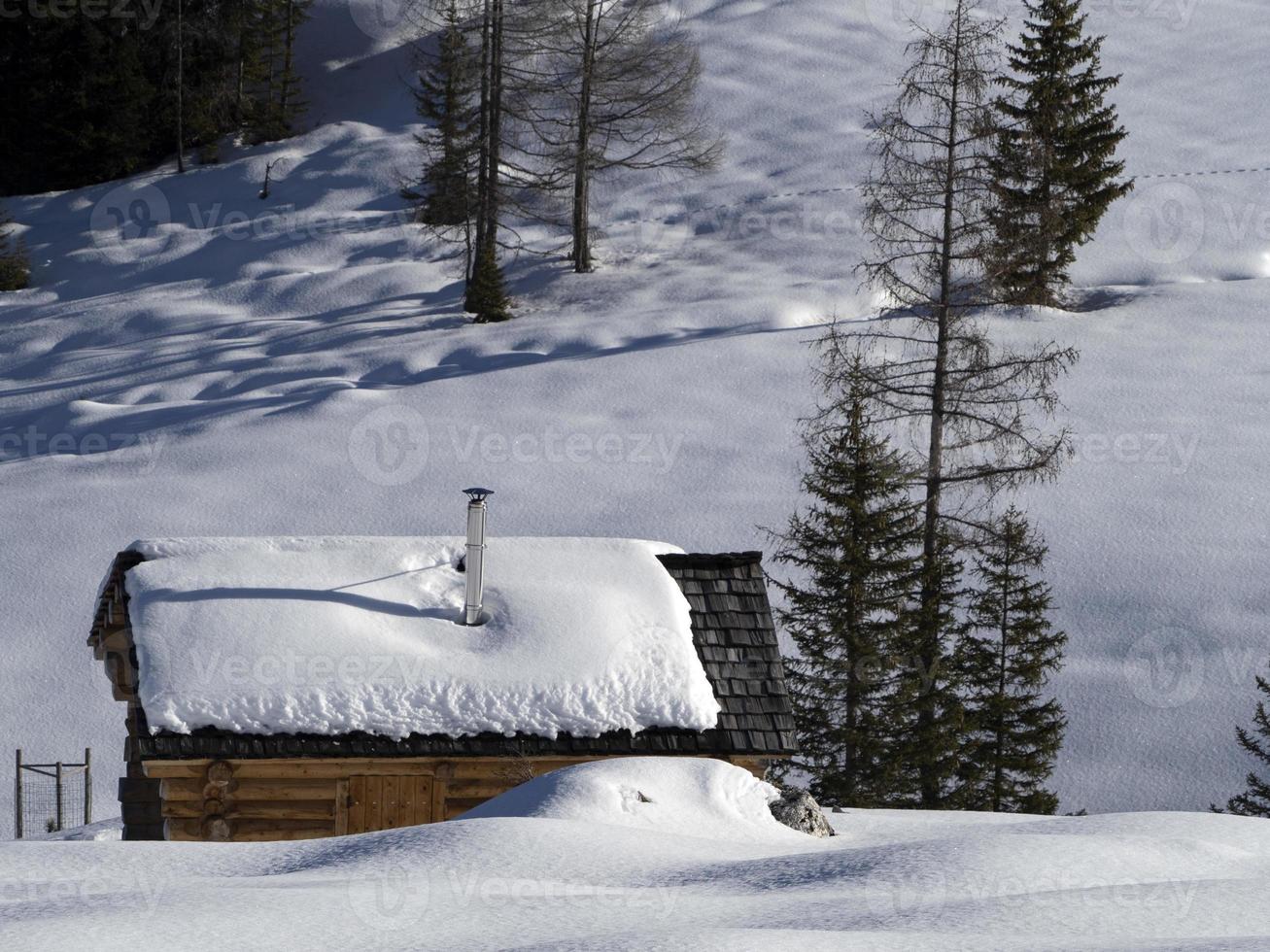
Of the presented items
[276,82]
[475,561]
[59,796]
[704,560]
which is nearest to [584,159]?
[704,560]

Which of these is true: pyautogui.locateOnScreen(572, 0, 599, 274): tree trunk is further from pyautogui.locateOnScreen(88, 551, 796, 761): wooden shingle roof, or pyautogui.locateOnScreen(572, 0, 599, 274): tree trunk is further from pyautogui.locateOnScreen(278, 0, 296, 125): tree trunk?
pyautogui.locateOnScreen(88, 551, 796, 761): wooden shingle roof

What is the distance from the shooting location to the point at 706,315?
1020 inches

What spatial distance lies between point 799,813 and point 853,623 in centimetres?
550

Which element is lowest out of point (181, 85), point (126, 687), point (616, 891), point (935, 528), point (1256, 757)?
point (1256, 757)

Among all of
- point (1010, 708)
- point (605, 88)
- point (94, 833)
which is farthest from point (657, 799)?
point (605, 88)

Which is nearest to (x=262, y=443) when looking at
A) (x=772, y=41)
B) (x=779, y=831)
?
(x=779, y=831)

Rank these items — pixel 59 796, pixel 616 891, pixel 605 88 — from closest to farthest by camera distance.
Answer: pixel 616 891, pixel 59 796, pixel 605 88

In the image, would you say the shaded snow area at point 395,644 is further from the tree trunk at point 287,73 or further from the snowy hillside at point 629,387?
the tree trunk at point 287,73

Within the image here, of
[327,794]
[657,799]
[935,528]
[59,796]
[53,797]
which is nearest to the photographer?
[657,799]

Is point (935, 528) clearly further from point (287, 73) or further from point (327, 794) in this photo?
point (287, 73)

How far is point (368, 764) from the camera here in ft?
32.0

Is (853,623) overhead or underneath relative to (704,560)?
underneath

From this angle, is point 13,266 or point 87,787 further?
point 13,266

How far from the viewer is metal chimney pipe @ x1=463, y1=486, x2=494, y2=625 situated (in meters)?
10.2
